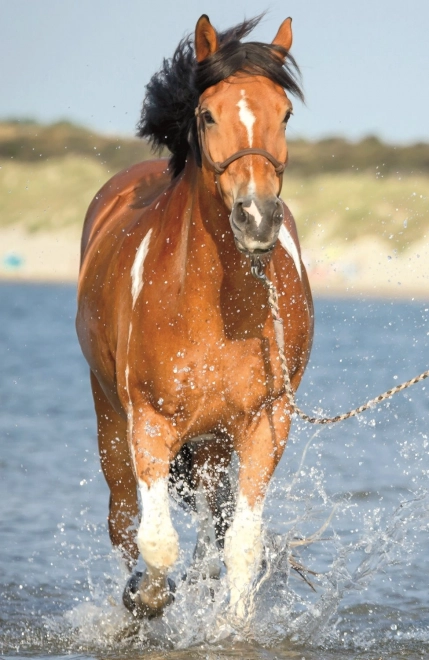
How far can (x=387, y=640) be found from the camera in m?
5.10

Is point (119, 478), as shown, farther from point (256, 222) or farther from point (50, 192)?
point (50, 192)

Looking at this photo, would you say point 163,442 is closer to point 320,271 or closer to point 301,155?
point 320,271

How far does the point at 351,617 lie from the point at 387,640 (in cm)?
51

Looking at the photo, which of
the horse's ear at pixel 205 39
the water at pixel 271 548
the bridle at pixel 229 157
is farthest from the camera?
the water at pixel 271 548

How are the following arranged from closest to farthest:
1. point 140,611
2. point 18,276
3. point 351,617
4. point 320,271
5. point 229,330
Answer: point 229,330
point 140,611
point 351,617
point 320,271
point 18,276

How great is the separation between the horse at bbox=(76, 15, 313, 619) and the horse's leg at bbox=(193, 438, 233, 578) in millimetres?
153

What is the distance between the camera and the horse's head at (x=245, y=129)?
379 cm

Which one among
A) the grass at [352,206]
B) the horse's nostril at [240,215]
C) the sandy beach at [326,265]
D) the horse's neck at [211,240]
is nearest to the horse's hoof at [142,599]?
the horse's neck at [211,240]

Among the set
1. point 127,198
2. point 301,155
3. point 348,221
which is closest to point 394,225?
point 348,221

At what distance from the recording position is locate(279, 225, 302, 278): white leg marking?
4.78m

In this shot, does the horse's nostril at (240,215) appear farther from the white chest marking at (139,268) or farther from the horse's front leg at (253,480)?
the horse's front leg at (253,480)

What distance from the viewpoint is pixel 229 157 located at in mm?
3965

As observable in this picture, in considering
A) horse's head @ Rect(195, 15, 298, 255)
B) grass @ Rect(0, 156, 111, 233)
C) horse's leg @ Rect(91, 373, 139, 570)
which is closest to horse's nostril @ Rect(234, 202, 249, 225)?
horse's head @ Rect(195, 15, 298, 255)

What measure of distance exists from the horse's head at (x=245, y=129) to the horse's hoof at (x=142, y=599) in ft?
5.70
